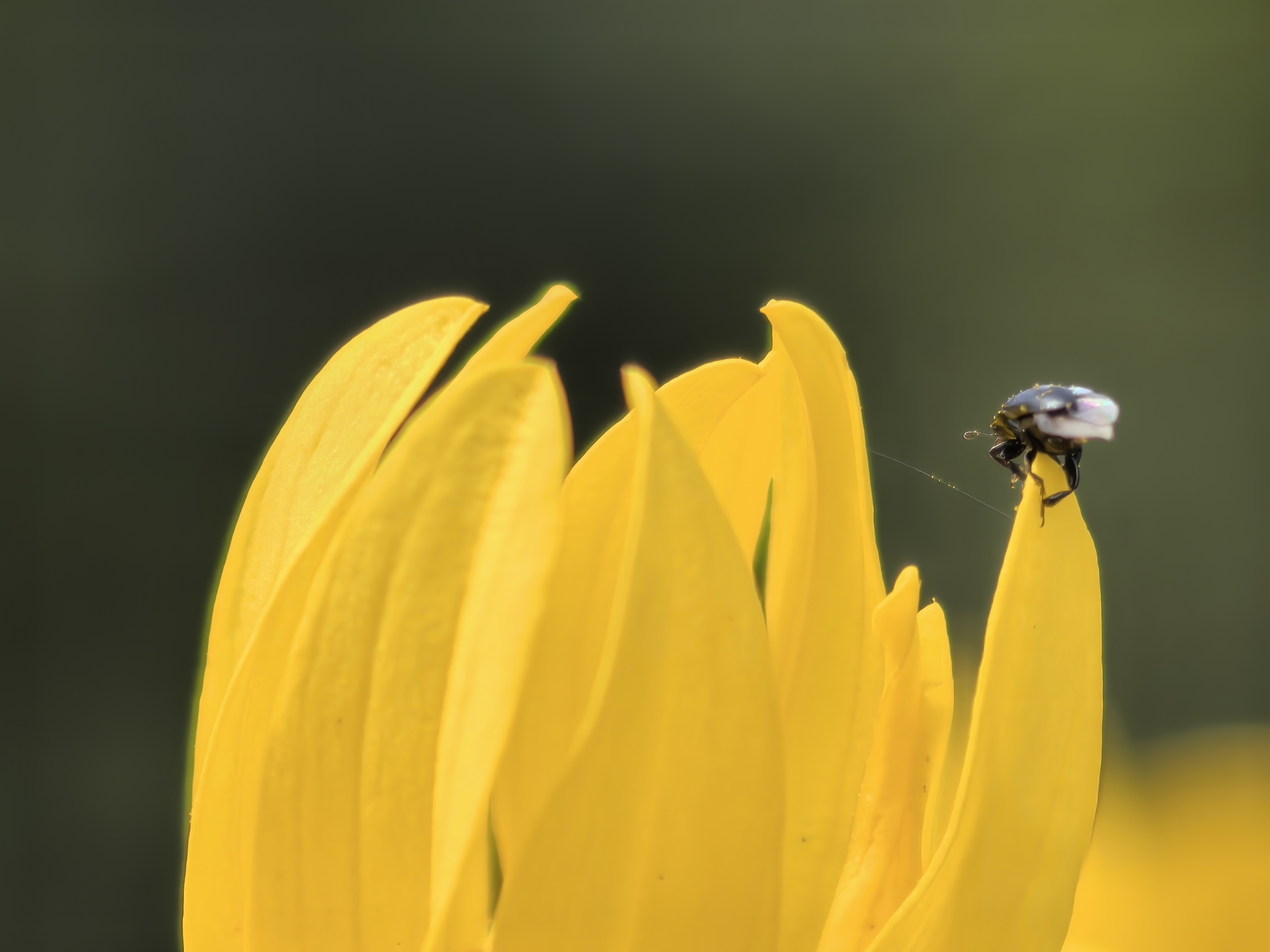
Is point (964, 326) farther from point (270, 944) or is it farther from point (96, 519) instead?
point (270, 944)

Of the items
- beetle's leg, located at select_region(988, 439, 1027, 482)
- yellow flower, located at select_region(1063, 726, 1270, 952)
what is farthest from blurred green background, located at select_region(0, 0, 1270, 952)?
beetle's leg, located at select_region(988, 439, 1027, 482)

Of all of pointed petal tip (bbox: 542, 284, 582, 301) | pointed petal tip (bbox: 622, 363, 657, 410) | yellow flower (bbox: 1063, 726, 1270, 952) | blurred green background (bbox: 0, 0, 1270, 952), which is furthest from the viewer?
blurred green background (bbox: 0, 0, 1270, 952)

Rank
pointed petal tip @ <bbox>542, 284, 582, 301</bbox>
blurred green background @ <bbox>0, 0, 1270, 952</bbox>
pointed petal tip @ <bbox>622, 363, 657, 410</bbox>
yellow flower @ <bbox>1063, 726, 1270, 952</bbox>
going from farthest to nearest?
blurred green background @ <bbox>0, 0, 1270, 952</bbox>
yellow flower @ <bbox>1063, 726, 1270, 952</bbox>
pointed petal tip @ <bbox>542, 284, 582, 301</bbox>
pointed petal tip @ <bbox>622, 363, 657, 410</bbox>

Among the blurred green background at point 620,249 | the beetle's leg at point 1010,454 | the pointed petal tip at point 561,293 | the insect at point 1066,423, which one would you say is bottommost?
the insect at point 1066,423

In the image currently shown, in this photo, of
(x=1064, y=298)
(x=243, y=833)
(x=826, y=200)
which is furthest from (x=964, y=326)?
(x=243, y=833)

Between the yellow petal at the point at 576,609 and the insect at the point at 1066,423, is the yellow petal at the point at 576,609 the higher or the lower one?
the lower one

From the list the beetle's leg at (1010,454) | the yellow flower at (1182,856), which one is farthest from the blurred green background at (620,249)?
the beetle's leg at (1010,454)

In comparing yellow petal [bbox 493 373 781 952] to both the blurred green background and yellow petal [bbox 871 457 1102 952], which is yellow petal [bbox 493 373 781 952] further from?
the blurred green background

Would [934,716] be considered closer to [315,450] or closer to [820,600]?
[820,600]

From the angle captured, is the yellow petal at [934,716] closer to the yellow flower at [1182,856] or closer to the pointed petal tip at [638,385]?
the pointed petal tip at [638,385]
